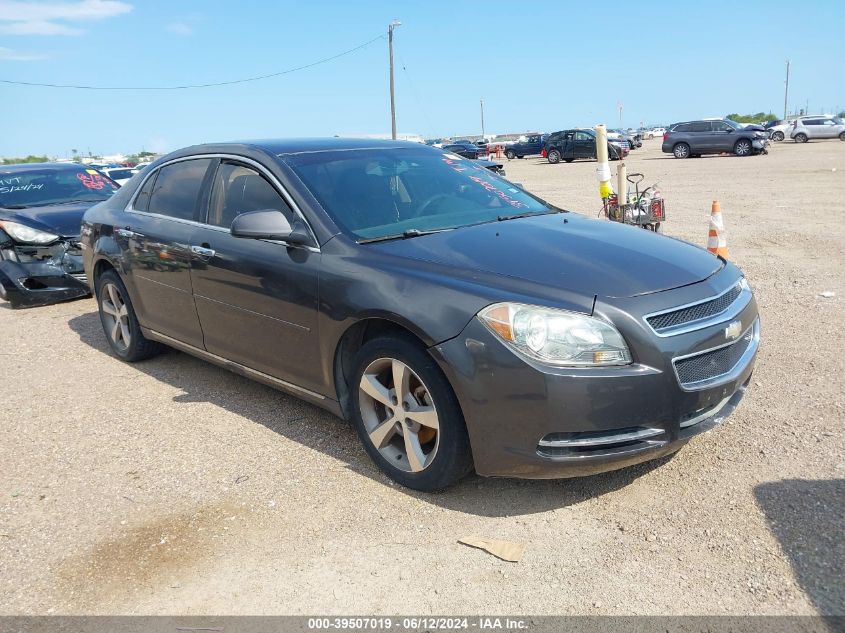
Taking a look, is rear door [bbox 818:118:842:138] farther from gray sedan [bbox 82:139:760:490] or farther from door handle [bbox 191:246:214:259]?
door handle [bbox 191:246:214:259]

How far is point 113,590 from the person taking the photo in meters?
2.88

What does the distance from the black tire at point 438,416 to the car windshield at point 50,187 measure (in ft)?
23.2

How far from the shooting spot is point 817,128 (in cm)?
4366

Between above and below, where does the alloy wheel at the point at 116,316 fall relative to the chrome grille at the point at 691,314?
below

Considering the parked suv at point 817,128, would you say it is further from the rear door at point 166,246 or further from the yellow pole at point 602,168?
the rear door at point 166,246

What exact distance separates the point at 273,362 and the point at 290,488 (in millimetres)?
818

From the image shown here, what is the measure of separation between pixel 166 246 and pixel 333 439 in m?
1.82

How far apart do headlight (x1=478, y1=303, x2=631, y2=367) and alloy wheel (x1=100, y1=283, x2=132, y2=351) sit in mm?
3800

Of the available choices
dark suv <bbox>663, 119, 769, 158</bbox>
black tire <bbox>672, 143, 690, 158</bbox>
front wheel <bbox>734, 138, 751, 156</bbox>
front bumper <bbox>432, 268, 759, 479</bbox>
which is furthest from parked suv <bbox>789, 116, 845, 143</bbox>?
front bumper <bbox>432, 268, 759, 479</bbox>

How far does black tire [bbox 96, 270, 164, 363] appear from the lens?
5.61 metres

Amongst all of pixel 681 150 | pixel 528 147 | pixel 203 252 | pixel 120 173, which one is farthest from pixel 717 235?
pixel 528 147

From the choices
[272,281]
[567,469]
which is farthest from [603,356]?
[272,281]

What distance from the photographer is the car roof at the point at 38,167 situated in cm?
922

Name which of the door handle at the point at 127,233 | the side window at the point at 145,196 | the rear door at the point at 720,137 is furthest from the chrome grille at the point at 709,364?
the rear door at the point at 720,137
